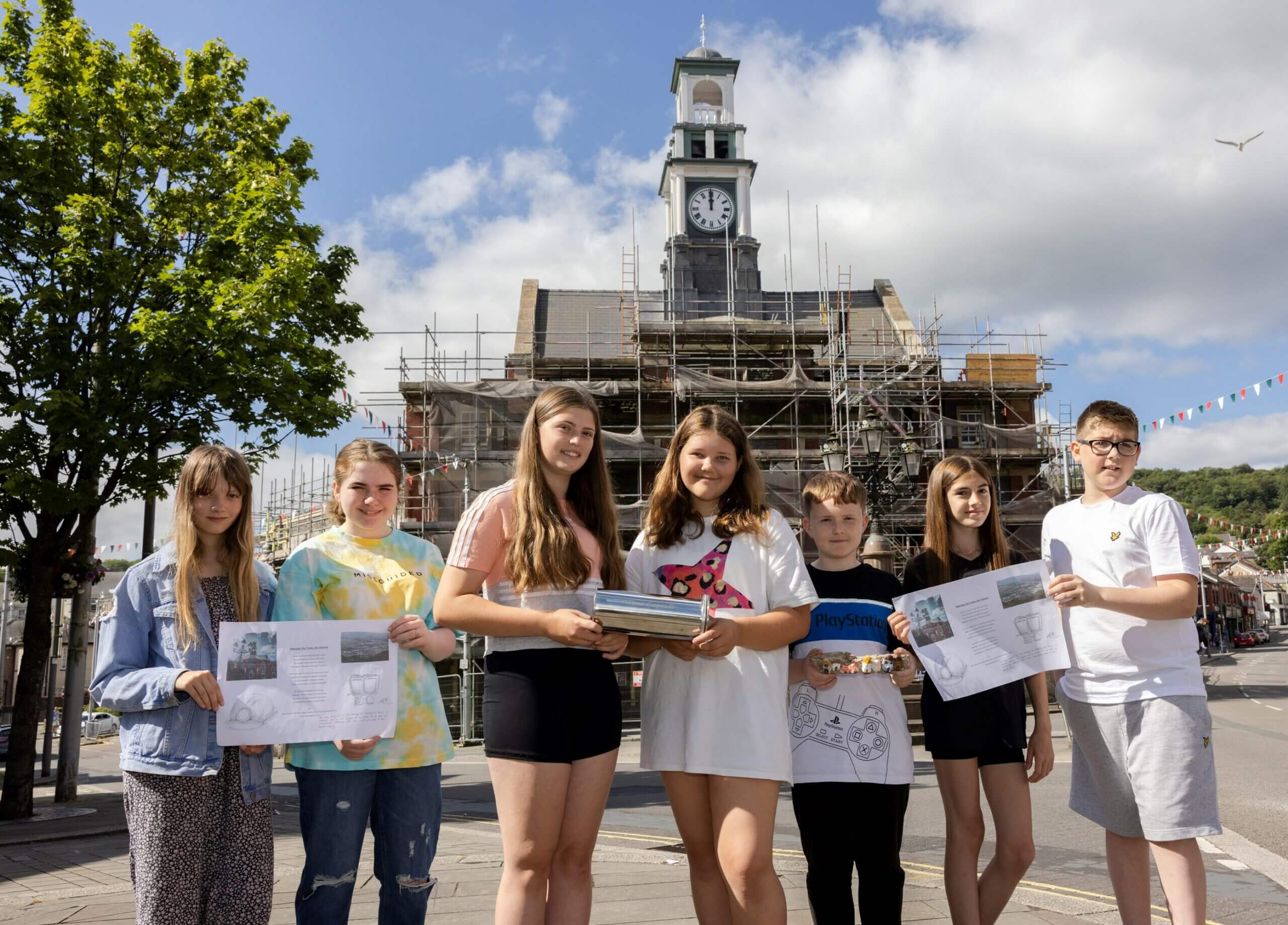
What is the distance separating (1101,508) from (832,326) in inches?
→ 1100

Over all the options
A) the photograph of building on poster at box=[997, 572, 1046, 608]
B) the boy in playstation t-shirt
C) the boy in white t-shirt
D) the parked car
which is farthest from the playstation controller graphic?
the parked car

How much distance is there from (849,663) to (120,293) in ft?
34.8

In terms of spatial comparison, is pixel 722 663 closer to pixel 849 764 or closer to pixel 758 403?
pixel 849 764

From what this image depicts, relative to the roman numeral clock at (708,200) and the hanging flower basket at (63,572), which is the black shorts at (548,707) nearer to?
the hanging flower basket at (63,572)

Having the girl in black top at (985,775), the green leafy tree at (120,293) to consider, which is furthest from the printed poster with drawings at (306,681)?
the green leafy tree at (120,293)

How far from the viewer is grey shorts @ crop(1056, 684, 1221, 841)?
3361 millimetres

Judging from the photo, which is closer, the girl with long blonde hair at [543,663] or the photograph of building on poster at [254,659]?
the girl with long blonde hair at [543,663]

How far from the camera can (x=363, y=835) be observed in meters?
3.34

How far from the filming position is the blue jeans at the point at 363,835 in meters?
3.29

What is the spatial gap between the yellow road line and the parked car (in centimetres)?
3284

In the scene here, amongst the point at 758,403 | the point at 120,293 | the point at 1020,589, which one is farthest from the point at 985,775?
the point at 758,403

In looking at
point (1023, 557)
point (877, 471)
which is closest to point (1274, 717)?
point (877, 471)

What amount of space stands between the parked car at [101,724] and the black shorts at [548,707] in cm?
3704

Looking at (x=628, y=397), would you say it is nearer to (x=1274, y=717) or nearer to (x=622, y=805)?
(x=1274, y=717)
